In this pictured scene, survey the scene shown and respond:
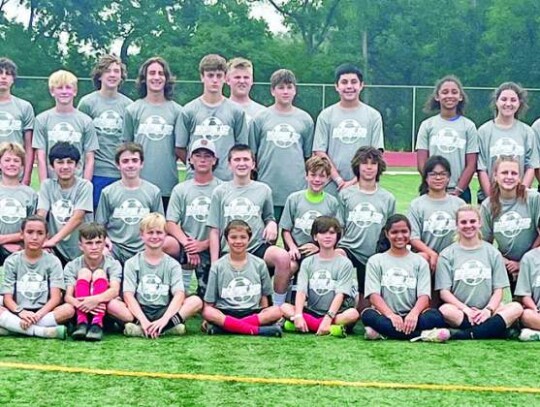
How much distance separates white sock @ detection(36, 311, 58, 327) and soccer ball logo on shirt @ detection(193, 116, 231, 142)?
1.90 m

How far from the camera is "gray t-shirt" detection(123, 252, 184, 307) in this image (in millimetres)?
6961

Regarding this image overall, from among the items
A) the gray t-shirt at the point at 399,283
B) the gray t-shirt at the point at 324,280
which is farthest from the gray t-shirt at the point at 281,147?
the gray t-shirt at the point at 399,283

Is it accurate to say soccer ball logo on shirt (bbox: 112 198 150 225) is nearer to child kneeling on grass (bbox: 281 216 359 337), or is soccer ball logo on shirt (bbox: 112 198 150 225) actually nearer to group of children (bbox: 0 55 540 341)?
group of children (bbox: 0 55 540 341)

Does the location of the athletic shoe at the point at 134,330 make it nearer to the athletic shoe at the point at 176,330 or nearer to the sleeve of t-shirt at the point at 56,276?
the athletic shoe at the point at 176,330

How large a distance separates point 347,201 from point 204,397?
278cm

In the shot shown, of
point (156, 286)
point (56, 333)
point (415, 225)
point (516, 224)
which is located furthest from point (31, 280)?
point (516, 224)

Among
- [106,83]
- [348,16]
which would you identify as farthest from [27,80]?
[106,83]

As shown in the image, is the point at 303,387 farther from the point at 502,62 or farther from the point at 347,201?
the point at 502,62

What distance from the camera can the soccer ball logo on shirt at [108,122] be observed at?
322 inches

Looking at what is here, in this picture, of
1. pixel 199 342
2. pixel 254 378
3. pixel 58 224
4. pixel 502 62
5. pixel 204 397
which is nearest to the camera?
pixel 204 397

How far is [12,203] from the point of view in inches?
292

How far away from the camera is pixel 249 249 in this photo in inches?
294

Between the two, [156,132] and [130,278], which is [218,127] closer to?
[156,132]

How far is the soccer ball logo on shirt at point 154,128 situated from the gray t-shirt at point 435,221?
203 centimetres
